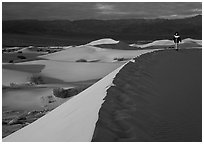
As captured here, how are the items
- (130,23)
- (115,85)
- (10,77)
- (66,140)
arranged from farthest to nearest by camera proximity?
(130,23), (10,77), (115,85), (66,140)

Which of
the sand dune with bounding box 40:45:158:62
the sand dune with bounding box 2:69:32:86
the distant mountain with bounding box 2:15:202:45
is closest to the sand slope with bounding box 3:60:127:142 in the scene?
the sand dune with bounding box 2:69:32:86

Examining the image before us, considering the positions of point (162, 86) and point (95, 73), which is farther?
point (95, 73)

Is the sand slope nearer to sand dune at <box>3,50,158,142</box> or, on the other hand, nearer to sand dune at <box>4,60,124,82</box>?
sand dune at <box>3,50,158,142</box>

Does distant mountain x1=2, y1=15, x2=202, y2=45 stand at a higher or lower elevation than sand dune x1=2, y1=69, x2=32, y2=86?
higher

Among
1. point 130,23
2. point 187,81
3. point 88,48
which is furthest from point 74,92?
point 130,23

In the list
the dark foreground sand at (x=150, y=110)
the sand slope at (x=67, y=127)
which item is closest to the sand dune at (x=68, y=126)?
the sand slope at (x=67, y=127)

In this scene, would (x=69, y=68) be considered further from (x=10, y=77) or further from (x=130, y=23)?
(x=130, y=23)

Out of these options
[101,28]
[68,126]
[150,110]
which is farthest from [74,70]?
[101,28]
